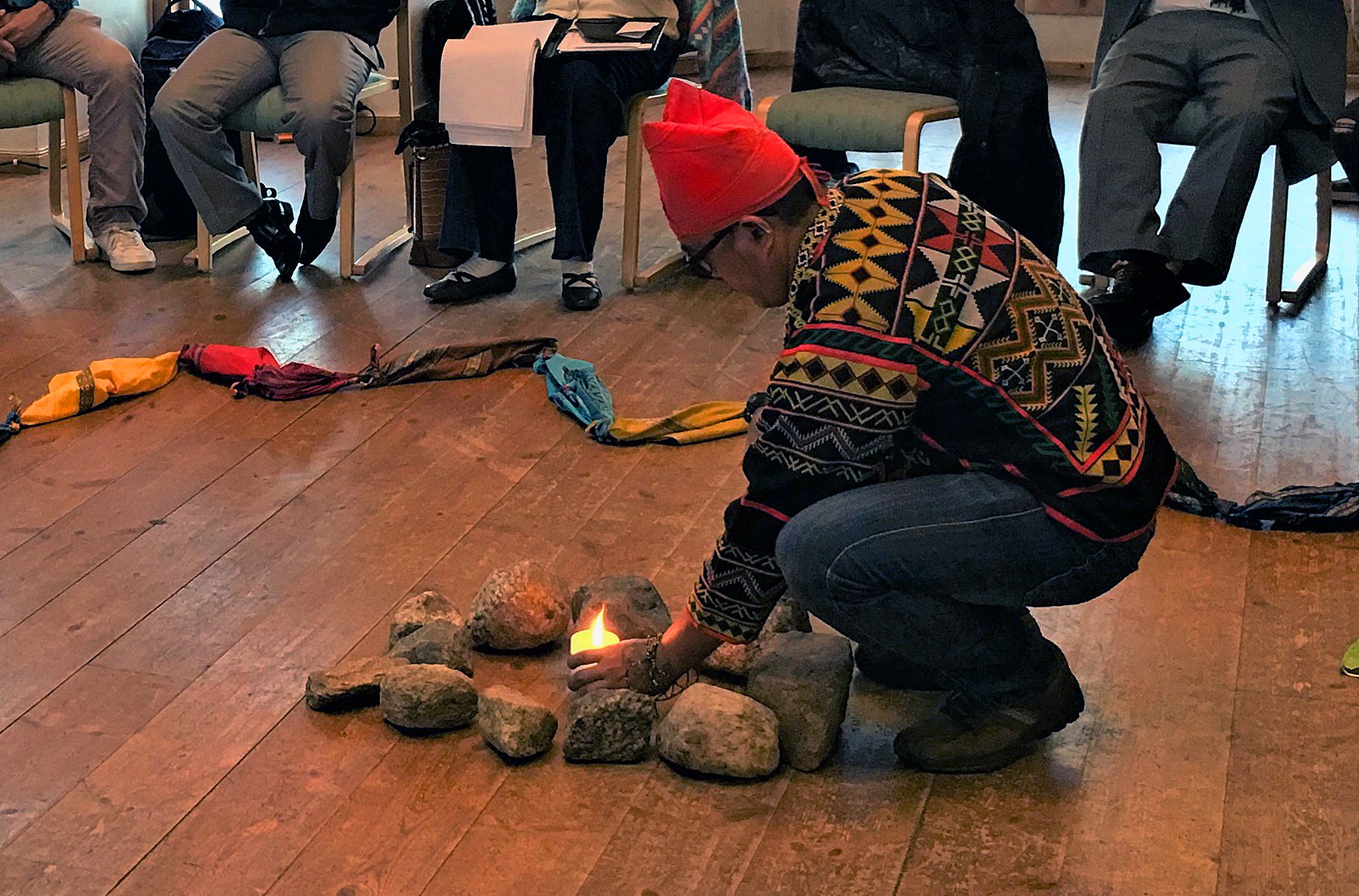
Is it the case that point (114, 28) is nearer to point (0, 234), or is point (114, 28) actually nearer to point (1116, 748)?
point (0, 234)

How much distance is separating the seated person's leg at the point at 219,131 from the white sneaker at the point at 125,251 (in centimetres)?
19

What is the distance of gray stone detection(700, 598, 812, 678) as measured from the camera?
6.42 ft

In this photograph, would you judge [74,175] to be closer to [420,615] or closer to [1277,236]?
[420,615]

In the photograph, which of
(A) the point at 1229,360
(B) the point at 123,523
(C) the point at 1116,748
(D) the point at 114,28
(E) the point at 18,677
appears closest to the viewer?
(C) the point at 1116,748

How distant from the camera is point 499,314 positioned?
11.3 ft

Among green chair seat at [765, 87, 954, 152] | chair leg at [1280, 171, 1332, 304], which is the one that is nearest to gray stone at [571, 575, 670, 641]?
green chair seat at [765, 87, 954, 152]

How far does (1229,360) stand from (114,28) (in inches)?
113

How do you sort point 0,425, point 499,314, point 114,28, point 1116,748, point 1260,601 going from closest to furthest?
point 1116,748 < point 1260,601 < point 0,425 < point 499,314 < point 114,28

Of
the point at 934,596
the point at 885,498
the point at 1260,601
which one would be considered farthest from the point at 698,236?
the point at 1260,601

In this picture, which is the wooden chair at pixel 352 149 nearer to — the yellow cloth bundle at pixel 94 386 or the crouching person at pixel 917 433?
the yellow cloth bundle at pixel 94 386

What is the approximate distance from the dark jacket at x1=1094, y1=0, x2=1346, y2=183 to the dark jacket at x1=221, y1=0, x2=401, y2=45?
206cm

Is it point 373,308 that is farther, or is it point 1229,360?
point 373,308

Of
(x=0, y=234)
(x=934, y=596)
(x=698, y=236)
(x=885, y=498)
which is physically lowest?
(x=0, y=234)

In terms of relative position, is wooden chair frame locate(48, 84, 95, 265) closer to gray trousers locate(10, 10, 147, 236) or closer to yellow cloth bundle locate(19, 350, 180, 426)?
gray trousers locate(10, 10, 147, 236)
